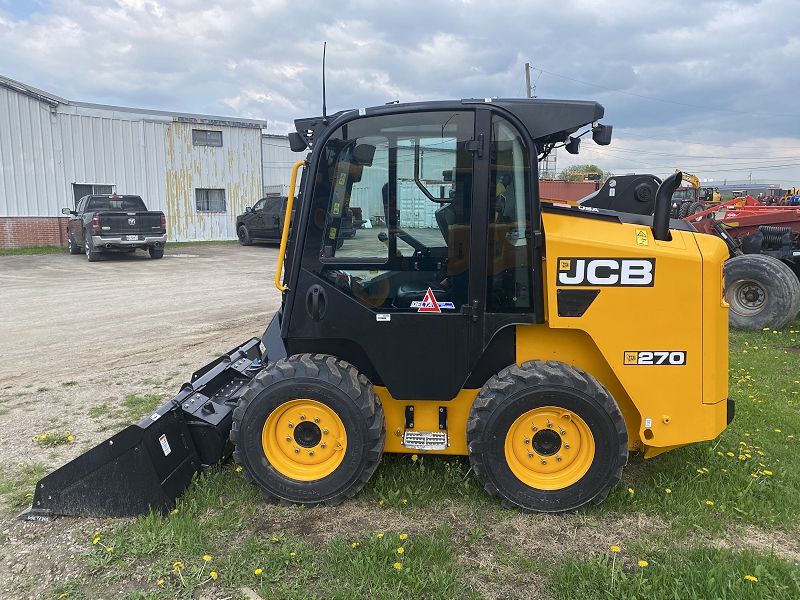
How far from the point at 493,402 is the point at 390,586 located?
114 centimetres

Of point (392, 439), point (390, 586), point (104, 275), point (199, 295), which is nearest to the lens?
point (390, 586)

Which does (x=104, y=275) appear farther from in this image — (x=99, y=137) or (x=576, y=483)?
(x=576, y=483)

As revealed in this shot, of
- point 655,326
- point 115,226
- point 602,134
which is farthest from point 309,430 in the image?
point 115,226

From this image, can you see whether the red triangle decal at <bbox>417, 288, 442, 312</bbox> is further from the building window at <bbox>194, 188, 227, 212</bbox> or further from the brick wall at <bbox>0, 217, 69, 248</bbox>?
the building window at <bbox>194, 188, 227, 212</bbox>

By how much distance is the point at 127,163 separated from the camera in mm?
22531

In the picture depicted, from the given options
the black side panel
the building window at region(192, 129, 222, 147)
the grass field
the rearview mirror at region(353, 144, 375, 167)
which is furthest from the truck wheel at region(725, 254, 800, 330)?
the building window at region(192, 129, 222, 147)

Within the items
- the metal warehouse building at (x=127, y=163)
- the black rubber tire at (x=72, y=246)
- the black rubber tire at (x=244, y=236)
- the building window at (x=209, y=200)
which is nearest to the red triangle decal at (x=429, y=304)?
the black rubber tire at (x=72, y=246)

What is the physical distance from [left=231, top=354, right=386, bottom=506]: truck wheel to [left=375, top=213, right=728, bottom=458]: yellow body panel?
44.4 inches

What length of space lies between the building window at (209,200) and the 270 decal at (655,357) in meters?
23.6

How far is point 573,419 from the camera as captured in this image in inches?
138

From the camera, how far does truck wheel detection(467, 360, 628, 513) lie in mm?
3424

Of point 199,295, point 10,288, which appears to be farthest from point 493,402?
point 10,288

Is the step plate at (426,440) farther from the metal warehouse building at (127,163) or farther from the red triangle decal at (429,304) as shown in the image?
the metal warehouse building at (127,163)

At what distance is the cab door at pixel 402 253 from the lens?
11.5 ft
